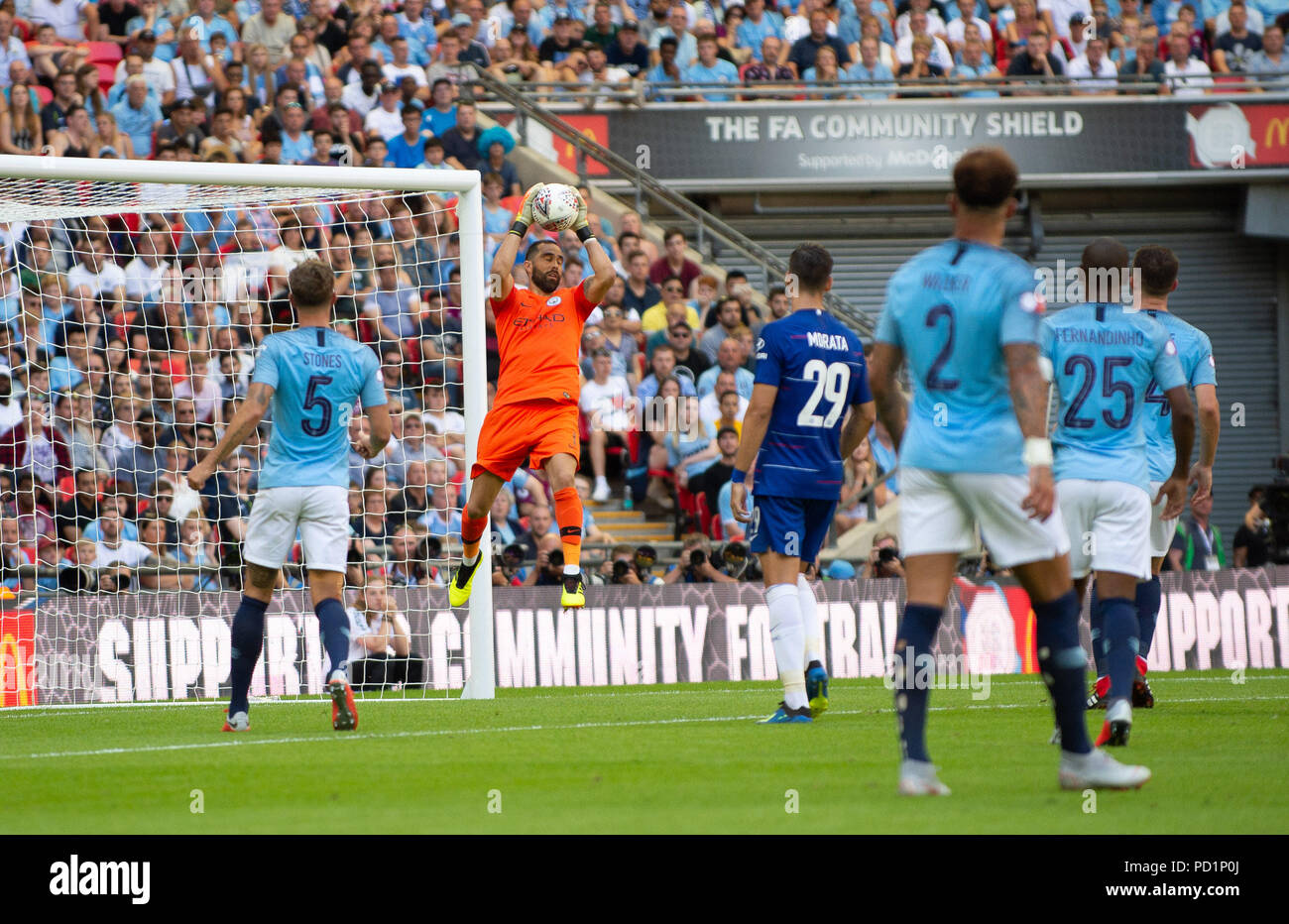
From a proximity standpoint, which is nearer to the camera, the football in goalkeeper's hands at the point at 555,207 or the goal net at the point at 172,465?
the football in goalkeeper's hands at the point at 555,207

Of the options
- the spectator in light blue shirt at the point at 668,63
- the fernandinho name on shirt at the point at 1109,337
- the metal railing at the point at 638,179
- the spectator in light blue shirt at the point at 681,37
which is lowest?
the fernandinho name on shirt at the point at 1109,337

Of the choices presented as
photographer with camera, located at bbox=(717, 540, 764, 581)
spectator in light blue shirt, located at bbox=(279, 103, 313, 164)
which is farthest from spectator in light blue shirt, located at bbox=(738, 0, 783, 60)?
photographer with camera, located at bbox=(717, 540, 764, 581)

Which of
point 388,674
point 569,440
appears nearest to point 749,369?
point 388,674

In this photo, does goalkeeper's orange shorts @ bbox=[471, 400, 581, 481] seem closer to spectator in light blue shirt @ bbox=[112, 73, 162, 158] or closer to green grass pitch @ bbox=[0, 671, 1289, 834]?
green grass pitch @ bbox=[0, 671, 1289, 834]

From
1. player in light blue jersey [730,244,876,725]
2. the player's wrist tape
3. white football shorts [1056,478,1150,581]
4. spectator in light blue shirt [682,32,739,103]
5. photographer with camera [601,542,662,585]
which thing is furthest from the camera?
spectator in light blue shirt [682,32,739,103]

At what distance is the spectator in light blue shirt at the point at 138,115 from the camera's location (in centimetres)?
1980

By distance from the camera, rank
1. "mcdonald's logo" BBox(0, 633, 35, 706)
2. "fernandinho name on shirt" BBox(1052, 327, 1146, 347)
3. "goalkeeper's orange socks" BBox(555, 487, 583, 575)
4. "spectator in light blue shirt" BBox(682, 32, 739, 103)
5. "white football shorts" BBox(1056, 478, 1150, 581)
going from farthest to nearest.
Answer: "spectator in light blue shirt" BBox(682, 32, 739, 103), "mcdonald's logo" BBox(0, 633, 35, 706), "goalkeeper's orange socks" BBox(555, 487, 583, 575), "fernandinho name on shirt" BBox(1052, 327, 1146, 347), "white football shorts" BBox(1056, 478, 1150, 581)

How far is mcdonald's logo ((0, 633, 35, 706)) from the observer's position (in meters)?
13.7

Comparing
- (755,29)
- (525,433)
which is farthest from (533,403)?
(755,29)

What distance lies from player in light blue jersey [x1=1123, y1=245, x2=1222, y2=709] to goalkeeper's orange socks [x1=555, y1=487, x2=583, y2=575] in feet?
12.4

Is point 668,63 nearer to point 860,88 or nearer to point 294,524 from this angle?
point 860,88

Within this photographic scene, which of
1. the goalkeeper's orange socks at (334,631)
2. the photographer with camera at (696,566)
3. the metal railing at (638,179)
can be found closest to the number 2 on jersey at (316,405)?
the goalkeeper's orange socks at (334,631)

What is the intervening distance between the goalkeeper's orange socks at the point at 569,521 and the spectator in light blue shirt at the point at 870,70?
551 inches

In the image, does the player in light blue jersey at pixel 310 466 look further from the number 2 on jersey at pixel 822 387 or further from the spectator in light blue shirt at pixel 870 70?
the spectator in light blue shirt at pixel 870 70
